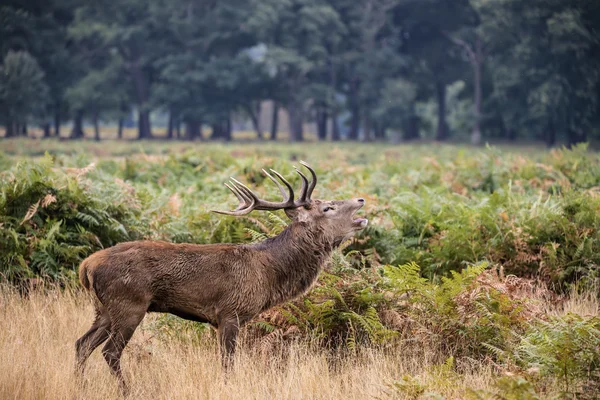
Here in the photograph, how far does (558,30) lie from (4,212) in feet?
135

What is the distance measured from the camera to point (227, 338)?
650 centimetres

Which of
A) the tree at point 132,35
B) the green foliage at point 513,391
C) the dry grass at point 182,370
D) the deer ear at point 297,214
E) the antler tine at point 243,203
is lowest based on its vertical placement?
the dry grass at point 182,370

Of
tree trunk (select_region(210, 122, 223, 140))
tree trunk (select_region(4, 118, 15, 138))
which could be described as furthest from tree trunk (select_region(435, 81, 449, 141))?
tree trunk (select_region(4, 118, 15, 138))

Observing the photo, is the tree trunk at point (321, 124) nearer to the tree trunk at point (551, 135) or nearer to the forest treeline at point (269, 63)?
the forest treeline at point (269, 63)

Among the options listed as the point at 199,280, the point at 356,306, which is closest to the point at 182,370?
the point at 199,280

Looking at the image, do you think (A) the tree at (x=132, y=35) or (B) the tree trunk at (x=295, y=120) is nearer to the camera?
(A) the tree at (x=132, y=35)

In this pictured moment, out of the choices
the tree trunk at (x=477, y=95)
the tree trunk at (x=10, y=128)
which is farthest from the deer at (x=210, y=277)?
the tree trunk at (x=477, y=95)

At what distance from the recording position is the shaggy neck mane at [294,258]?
6.96 metres

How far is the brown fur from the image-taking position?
20.3ft

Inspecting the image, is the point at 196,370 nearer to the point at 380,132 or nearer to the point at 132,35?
the point at 132,35

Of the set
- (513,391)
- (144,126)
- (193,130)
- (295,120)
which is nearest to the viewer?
(513,391)

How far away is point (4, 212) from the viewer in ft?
29.5

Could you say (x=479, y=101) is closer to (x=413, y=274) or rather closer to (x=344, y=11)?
(x=344, y=11)

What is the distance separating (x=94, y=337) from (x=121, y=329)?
373mm
